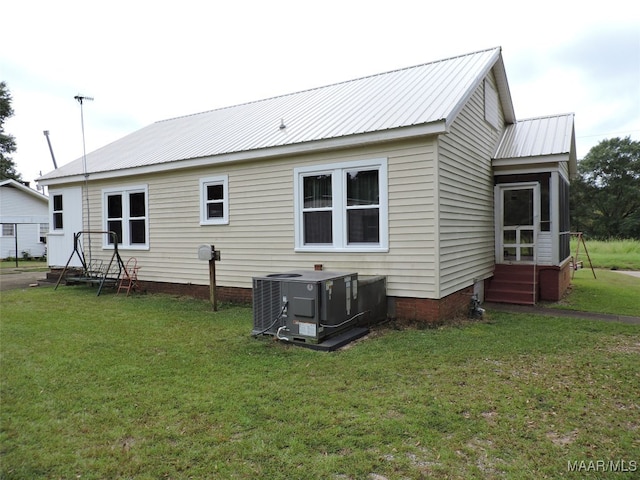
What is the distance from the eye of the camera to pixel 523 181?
10.2m

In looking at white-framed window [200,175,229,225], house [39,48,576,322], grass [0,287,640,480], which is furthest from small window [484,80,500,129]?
white-framed window [200,175,229,225]

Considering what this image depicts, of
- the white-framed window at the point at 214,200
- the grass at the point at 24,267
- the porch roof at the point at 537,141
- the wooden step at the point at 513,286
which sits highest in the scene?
the porch roof at the point at 537,141

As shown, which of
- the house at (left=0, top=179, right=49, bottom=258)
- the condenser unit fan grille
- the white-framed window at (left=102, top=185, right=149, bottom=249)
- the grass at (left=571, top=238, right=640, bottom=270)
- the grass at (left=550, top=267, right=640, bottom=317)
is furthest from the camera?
the house at (left=0, top=179, right=49, bottom=258)

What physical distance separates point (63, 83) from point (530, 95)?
31304 mm

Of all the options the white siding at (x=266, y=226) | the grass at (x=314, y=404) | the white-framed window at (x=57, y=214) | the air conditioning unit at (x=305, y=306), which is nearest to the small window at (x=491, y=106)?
the white siding at (x=266, y=226)

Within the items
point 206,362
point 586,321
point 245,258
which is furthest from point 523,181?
point 206,362

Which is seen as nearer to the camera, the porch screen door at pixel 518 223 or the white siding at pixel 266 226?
Answer: the white siding at pixel 266 226

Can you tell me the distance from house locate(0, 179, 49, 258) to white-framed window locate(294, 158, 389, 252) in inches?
880

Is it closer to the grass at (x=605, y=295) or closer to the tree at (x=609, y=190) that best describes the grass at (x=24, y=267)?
the grass at (x=605, y=295)

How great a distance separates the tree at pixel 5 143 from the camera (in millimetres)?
33719

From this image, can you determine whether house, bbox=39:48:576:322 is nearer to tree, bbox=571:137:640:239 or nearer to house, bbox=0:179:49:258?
house, bbox=0:179:49:258

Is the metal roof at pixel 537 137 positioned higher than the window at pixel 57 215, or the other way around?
the metal roof at pixel 537 137

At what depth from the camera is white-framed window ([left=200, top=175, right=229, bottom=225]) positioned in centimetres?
934

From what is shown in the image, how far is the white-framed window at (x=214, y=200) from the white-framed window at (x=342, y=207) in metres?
1.93
